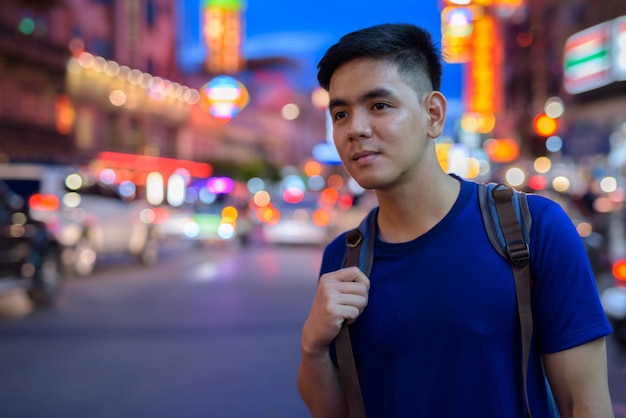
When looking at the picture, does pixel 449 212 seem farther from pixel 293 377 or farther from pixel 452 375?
pixel 293 377

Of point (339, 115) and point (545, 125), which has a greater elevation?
point (545, 125)

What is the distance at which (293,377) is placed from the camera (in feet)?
22.9

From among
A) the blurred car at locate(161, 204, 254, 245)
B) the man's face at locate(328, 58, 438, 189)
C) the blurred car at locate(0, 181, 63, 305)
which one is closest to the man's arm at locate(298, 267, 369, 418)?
the man's face at locate(328, 58, 438, 189)

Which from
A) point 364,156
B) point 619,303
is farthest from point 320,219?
point 364,156

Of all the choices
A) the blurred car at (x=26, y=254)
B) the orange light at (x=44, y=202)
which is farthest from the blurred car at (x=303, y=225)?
the blurred car at (x=26, y=254)

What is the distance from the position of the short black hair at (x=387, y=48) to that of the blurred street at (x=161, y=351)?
1498 millimetres

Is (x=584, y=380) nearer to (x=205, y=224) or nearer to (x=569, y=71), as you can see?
(x=569, y=71)

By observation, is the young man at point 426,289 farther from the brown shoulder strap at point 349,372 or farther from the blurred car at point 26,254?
the blurred car at point 26,254

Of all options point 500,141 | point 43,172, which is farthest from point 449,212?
point 500,141

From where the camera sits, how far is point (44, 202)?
14.4m

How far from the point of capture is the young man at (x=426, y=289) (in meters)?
1.87

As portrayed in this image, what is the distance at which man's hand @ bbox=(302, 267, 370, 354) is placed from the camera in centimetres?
197

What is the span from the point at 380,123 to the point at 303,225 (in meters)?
22.3

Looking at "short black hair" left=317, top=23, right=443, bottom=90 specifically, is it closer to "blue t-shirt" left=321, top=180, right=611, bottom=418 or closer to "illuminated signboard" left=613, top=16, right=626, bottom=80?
"blue t-shirt" left=321, top=180, right=611, bottom=418
